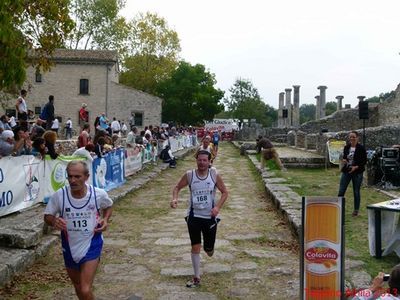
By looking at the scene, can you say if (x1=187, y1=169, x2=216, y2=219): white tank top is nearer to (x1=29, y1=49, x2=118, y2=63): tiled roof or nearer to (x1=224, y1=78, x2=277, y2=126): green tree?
(x1=29, y1=49, x2=118, y2=63): tiled roof

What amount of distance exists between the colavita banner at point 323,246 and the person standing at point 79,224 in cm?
188

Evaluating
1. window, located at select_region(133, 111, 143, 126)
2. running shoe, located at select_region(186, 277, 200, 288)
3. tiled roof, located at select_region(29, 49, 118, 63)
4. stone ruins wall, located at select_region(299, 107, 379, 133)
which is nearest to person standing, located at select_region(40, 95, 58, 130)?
running shoe, located at select_region(186, 277, 200, 288)

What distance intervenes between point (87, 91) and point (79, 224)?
44.1 m

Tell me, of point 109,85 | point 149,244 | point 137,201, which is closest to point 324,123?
point 109,85

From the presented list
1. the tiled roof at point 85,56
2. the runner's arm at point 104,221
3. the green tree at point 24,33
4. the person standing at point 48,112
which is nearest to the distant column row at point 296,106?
the tiled roof at point 85,56

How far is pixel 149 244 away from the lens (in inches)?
314

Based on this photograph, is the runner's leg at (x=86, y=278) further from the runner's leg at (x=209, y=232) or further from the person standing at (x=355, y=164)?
the person standing at (x=355, y=164)

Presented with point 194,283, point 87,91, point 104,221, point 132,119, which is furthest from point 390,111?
point 104,221

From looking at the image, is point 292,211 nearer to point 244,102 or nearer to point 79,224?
point 79,224

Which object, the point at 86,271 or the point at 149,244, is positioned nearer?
the point at 86,271

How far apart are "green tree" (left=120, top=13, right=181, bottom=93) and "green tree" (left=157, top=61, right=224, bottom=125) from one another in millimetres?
1933

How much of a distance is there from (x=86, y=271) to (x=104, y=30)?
5502 centimetres

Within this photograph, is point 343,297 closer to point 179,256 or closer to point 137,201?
point 179,256

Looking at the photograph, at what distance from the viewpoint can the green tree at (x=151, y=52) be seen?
186 feet
